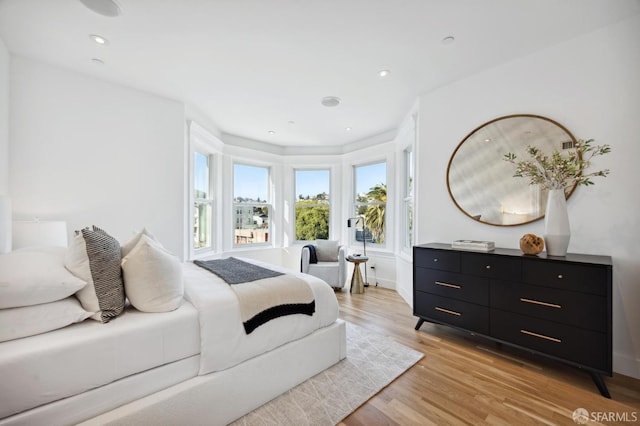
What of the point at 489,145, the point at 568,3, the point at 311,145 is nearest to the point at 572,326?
the point at 489,145

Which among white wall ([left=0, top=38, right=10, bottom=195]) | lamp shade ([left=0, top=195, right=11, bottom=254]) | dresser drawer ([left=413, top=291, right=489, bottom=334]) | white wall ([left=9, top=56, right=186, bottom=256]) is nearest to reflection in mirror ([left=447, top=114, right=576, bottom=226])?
dresser drawer ([left=413, top=291, right=489, bottom=334])

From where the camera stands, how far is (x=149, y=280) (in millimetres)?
1508

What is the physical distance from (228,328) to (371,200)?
12.4 ft

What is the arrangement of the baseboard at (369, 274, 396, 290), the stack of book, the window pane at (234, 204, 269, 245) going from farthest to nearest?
1. the window pane at (234, 204, 269, 245)
2. the baseboard at (369, 274, 396, 290)
3. the stack of book

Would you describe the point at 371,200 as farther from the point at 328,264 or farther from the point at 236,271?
the point at 236,271

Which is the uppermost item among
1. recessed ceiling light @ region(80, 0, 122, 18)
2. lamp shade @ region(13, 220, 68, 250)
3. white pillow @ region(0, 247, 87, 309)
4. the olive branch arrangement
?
recessed ceiling light @ region(80, 0, 122, 18)

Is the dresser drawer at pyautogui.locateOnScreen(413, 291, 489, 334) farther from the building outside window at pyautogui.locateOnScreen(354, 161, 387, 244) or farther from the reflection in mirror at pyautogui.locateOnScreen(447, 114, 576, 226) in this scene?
the building outside window at pyautogui.locateOnScreen(354, 161, 387, 244)

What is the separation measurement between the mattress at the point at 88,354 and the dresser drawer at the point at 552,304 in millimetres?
2291

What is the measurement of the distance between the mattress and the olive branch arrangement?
9.06 ft

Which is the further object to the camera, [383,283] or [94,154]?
[383,283]

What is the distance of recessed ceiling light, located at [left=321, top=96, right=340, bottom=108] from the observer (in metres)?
3.26

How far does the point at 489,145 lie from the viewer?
2.65 meters

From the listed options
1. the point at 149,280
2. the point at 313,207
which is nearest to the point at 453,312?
the point at 149,280

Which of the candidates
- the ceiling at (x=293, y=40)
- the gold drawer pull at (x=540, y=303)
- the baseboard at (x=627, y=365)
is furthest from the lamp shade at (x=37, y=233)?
the baseboard at (x=627, y=365)
